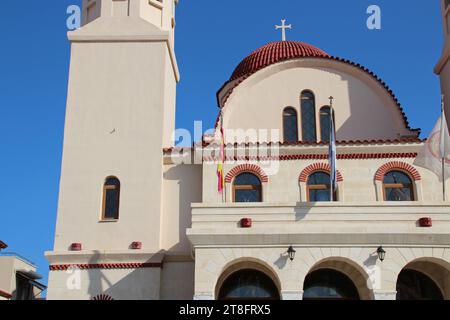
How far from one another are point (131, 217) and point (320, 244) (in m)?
5.83

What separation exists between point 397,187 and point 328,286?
12.5 feet

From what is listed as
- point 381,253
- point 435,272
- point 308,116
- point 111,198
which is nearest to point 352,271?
point 381,253

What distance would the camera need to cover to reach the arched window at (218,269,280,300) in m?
18.2

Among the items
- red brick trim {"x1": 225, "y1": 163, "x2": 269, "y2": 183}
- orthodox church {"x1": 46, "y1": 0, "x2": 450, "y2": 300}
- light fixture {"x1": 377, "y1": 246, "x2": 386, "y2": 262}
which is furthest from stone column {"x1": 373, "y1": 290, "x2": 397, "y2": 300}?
red brick trim {"x1": 225, "y1": 163, "x2": 269, "y2": 183}

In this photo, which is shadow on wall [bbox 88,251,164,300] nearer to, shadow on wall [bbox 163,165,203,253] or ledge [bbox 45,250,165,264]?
ledge [bbox 45,250,165,264]

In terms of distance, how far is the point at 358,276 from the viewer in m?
17.4

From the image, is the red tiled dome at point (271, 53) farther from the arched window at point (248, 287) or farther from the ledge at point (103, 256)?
the arched window at point (248, 287)

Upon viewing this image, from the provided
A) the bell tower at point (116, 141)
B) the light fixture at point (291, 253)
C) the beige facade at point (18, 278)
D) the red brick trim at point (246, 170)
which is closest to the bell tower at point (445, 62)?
the red brick trim at point (246, 170)

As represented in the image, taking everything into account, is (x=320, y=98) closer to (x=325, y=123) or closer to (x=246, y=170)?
(x=325, y=123)

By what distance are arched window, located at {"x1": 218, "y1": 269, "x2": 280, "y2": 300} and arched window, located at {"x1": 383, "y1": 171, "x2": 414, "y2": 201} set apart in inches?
172

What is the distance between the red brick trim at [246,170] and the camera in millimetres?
19891

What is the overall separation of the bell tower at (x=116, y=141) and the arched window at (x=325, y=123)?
4964 mm
